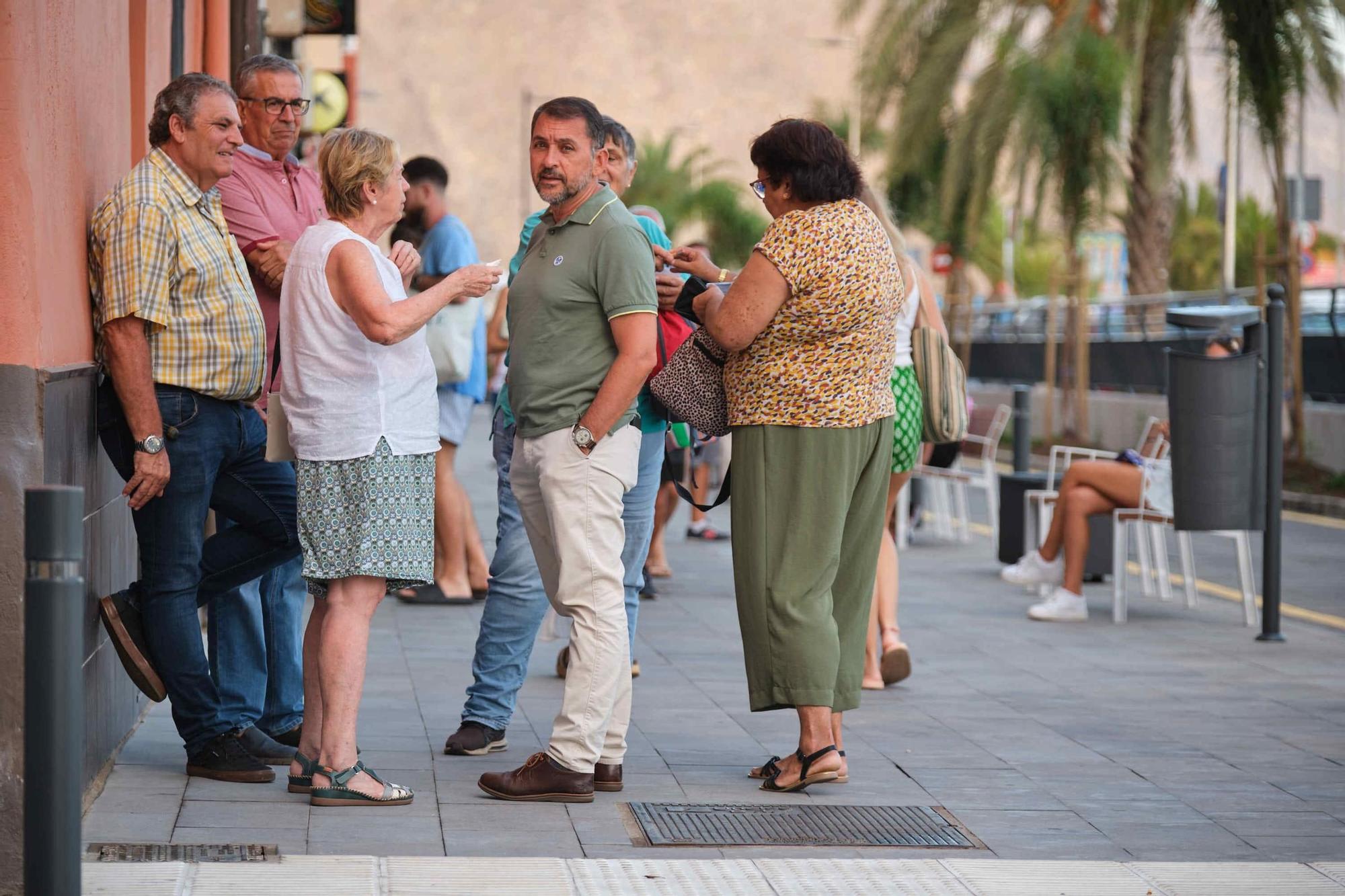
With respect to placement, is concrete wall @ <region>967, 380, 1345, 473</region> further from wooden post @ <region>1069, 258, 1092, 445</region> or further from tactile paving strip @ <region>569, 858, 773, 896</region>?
tactile paving strip @ <region>569, 858, 773, 896</region>

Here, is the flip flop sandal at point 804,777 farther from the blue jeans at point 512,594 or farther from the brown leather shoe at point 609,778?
the blue jeans at point 512,594

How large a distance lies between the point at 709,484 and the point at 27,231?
38.7 ft

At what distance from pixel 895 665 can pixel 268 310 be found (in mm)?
3011

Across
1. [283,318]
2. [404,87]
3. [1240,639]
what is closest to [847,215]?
[283,318]

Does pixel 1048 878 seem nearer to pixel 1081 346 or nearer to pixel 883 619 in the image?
pixel 883 619

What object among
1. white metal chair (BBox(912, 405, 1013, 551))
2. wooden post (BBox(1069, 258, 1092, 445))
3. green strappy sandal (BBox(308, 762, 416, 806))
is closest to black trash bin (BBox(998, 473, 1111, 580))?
white metal chair (BBox(912, 405, 1013, 551))

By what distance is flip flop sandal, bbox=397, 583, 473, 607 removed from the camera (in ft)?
31.2

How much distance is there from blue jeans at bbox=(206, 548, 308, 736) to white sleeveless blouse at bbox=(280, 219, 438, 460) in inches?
30.1

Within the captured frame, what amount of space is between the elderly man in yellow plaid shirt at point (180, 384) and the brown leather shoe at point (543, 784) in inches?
27.5

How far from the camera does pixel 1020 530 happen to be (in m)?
Answer: 11.1

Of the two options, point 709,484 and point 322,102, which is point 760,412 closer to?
point 709,484

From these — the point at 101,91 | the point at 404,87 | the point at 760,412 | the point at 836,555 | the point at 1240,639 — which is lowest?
the point at 1240,639

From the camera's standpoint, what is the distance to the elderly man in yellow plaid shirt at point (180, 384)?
4996 millimetres

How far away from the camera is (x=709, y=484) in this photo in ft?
52.6
